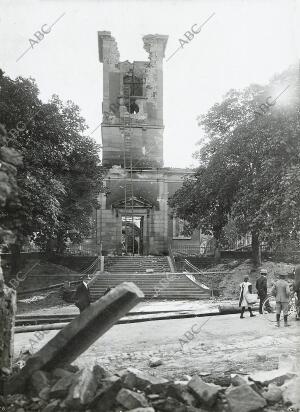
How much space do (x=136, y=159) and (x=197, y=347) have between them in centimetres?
2477

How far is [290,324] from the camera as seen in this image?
10.6 metres

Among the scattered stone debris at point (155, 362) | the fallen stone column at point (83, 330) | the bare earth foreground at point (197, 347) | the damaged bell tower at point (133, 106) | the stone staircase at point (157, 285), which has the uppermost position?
the damaged bell tower at point (133, 106)

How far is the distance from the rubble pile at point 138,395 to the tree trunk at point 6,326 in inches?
19.2

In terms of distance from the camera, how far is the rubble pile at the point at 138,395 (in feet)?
14.6

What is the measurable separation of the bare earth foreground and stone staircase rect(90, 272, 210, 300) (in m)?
8.04

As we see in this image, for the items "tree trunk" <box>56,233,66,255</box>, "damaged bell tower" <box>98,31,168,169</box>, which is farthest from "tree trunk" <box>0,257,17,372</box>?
"damaged bell tower" <box>98,31,168,169</box>

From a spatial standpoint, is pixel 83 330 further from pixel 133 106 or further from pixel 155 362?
pixel 133 106

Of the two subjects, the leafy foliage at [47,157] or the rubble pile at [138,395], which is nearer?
the rubble pile at [138,395]

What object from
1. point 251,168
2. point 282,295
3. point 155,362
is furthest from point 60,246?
point 155,362

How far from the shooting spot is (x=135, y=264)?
84.9ft

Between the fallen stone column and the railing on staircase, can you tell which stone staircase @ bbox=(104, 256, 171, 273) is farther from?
the fallen stone column

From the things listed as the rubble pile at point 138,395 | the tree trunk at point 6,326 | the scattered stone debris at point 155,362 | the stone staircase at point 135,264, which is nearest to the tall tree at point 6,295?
the tree trunk at point 6,326

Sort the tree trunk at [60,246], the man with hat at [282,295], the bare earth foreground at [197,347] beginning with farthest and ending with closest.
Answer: the tree trunk at [60,246]
the man with hat at [282,295]
the bare earth foreground at [197,347]

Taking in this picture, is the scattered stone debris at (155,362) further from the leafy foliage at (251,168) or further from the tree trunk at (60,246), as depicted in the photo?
the tree trunk at (60,246)
